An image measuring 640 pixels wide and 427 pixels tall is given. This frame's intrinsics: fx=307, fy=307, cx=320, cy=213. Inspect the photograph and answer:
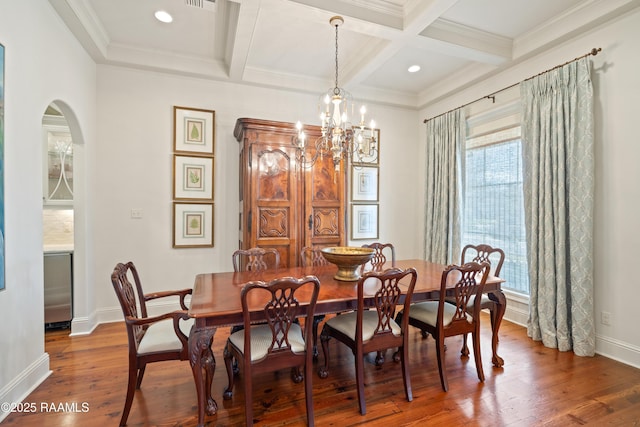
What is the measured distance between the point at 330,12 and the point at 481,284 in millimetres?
2531

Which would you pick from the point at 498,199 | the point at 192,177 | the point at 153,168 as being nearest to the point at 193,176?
the point at 192,177

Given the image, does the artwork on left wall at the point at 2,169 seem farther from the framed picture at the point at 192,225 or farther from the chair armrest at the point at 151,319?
the framed picture at the point at 192,225

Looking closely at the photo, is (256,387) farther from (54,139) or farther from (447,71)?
(447,71)

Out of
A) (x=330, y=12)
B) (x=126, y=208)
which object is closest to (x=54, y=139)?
(x=126, y=208)

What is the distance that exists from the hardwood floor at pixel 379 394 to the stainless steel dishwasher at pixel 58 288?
1.63 ft

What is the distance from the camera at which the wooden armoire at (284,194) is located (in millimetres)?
3576

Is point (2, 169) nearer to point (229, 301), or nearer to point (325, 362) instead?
point (229, 301)

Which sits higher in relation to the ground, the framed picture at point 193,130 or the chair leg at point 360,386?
the framed picture at point 193,130

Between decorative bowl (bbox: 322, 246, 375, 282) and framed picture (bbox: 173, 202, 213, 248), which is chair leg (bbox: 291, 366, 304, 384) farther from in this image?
framed picture (bbox: 173, 202, 213, 248)

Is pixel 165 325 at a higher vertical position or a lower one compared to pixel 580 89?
lower

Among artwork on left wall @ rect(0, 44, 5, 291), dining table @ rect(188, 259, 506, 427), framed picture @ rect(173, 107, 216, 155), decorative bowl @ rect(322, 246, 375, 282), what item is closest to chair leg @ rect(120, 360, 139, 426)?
dining table @ rect(188, 259, 506, 427)

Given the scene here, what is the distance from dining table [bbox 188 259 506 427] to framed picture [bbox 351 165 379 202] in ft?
6.22

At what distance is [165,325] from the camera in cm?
218

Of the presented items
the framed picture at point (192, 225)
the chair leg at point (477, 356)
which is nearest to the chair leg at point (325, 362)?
the chair leg at point (477, 356)
